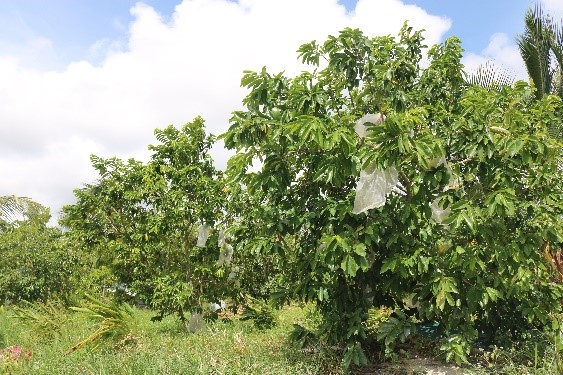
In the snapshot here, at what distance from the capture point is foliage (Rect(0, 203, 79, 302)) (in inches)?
554

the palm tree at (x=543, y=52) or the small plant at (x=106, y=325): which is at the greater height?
the palm tree at (x=543, y=52)

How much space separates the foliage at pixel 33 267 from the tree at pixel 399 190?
10.1 metres

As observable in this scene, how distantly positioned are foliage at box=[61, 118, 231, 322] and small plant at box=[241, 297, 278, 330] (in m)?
0.48

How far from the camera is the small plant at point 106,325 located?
20.5 ft

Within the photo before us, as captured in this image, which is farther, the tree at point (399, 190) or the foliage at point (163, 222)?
the foliage at point (163, 222)

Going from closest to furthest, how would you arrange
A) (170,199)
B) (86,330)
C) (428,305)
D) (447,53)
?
(428,305) → (447,53) → (86,330) → (170,199)

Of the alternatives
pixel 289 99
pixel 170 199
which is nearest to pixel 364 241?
pixel 289 99

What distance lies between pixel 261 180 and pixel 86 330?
371cm

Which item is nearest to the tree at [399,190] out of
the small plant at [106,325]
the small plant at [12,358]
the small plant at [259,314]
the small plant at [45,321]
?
the small plant at [106,325]

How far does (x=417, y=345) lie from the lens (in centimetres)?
580

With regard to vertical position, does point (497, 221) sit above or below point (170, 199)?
below

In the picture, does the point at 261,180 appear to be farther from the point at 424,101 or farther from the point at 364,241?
the point at 424,101

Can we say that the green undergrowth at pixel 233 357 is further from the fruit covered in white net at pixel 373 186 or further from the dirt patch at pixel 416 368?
the fruit covered in white net at pixel 373 186

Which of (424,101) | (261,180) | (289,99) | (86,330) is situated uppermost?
(424,101)
